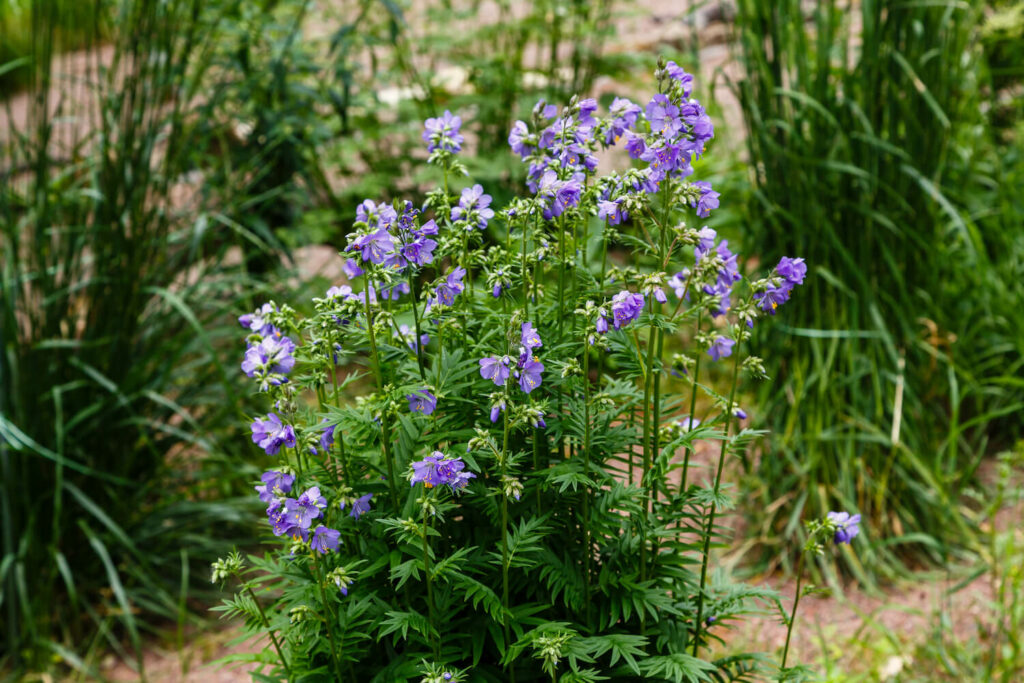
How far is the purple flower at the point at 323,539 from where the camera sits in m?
1.39

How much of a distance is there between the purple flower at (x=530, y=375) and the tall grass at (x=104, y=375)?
1.59 m

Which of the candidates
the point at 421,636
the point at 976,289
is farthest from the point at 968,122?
the point at 421,636

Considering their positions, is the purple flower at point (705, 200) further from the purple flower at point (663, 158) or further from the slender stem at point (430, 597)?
the slender stem at point (430, 597)

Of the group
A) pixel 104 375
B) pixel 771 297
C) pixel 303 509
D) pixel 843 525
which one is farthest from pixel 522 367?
pixel 104 375

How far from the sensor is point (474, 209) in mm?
1518

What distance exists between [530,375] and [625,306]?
0.18 metres

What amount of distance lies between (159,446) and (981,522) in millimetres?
2767

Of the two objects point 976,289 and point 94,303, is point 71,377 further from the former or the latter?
point 976,289

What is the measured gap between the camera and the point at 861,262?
3.04 metres

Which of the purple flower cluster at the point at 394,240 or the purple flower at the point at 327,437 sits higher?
the purple flower cluster at the point at 394,240

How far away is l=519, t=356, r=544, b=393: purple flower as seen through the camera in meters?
1.31

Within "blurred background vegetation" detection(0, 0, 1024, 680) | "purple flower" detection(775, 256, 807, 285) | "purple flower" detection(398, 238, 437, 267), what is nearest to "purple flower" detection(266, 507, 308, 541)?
"purple flower" detection(398, 238, 437, 267)

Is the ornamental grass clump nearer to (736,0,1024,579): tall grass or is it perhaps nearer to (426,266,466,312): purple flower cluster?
(426,266,466,312): purple flower cluster

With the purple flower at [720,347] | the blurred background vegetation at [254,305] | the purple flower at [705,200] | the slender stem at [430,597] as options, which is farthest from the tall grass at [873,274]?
the slender stem at [430,597]
